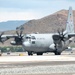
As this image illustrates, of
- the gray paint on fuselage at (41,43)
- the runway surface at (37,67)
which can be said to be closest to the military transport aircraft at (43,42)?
the gray paint on fuselage at (41,43)

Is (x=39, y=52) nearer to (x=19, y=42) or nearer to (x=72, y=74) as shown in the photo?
(x=19, y=42)

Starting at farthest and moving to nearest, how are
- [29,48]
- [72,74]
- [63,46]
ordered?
[63,46] → [29,48] → [72,74]

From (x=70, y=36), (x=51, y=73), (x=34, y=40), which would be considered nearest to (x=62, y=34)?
(x=70, y=36)

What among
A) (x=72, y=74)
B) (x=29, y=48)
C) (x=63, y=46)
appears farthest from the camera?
(x=63, y=46)

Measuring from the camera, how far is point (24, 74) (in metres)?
33.4

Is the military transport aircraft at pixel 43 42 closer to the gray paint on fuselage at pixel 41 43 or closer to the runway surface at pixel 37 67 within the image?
the gray paint on fuselage at pixel 41 43

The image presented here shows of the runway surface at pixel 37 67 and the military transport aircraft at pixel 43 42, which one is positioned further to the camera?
the military transport aircraft at pixel 43 42

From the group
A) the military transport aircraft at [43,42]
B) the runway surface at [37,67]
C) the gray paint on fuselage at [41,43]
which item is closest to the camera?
the runway surface at [37,67]

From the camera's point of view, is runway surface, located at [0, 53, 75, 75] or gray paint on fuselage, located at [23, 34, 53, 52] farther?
gray paint on fuselage, located at [23, 34, 53, 52]

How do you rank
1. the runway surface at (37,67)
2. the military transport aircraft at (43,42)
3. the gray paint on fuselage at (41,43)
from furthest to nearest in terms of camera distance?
the gray paint on fuselage at (41,43), the military transport aircraft at (43,42), the runway surface at (37,67)

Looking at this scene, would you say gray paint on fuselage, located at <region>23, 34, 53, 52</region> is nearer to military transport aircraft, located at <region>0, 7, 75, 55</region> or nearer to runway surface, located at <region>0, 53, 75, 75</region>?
military transport aircraft, located at <region>0, 7, 75, 55</region>

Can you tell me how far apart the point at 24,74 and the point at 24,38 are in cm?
4655

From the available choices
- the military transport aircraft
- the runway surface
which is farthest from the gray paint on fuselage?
the runway surface

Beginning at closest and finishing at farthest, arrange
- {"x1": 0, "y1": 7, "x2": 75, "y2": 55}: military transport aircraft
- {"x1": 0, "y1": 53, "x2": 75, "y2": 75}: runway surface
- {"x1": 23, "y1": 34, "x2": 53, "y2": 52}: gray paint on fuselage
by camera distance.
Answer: {"x1": 0, "y1": 53, "x2": 75, "y2": 75}: runway surface, {"x1": 0, "y1": 7, "x2": 75, "y2": 55}: military transport aircraft, {"x1": 23, "y1": 34, "x2": 53, "y2": 52}: gray paint on fuselage
